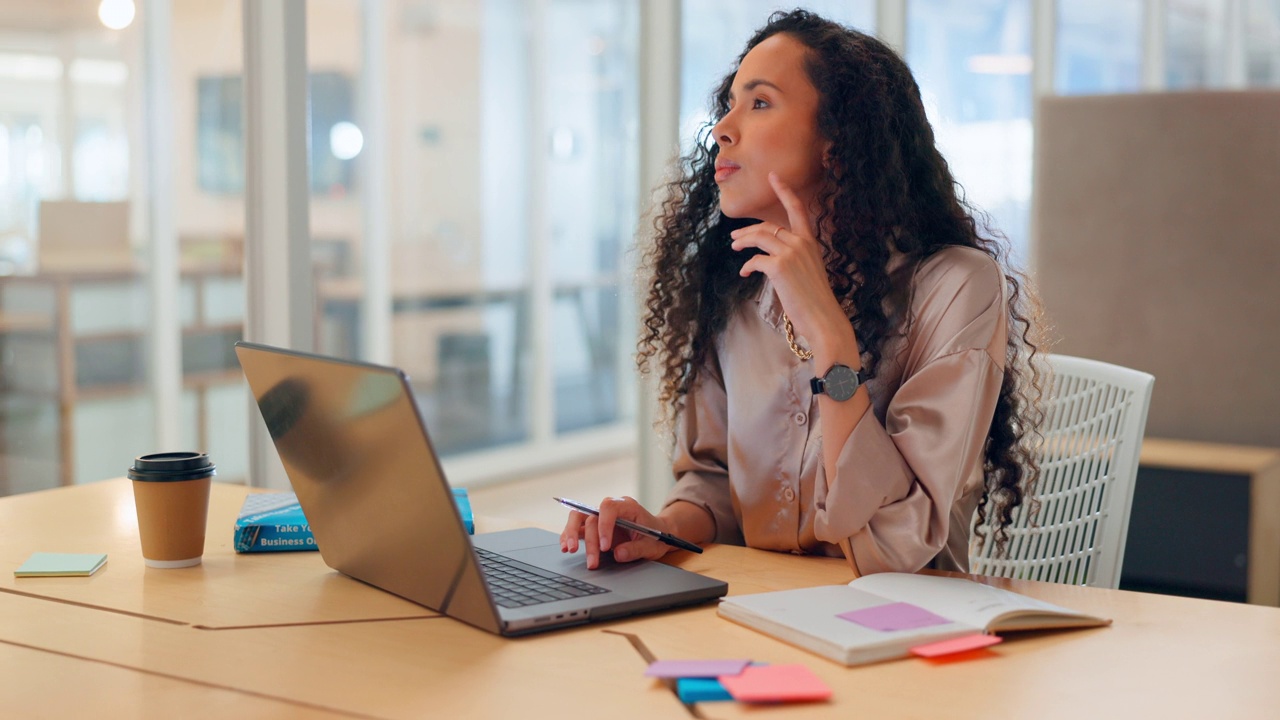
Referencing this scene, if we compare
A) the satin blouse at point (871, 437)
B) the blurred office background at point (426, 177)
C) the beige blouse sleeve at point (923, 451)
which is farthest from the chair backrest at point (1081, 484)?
the blurred office background at point (426, 177)

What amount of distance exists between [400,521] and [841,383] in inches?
22.0

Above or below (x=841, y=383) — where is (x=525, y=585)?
below

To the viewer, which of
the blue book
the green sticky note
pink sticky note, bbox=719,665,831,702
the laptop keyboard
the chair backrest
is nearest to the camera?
pink sticky note, bbox=719,665,831,702

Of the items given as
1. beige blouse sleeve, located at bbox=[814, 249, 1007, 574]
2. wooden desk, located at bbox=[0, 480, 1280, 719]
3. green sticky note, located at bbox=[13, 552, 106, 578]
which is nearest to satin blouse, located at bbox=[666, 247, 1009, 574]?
beige blouse sleeve, located at bbox=[814, 249, 1007, 574]

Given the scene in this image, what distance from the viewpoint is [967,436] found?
4.68 ft

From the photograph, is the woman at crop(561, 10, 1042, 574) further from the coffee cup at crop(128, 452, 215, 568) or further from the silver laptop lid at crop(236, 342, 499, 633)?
the coffee cup at crop(128, 452, 215, 568)

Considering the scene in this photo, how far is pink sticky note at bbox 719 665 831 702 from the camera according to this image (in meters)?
0.98

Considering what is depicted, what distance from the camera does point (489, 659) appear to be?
1.10 metres

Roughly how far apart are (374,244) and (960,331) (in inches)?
142

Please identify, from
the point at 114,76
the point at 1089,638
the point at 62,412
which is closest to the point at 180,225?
the point at 114,76

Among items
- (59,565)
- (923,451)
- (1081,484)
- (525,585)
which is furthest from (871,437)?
(59,565)

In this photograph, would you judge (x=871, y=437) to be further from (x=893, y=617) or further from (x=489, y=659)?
(x=489, y=659)

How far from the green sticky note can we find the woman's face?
37.4 inches

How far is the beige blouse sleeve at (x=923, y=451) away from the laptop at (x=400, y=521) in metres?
0.21
